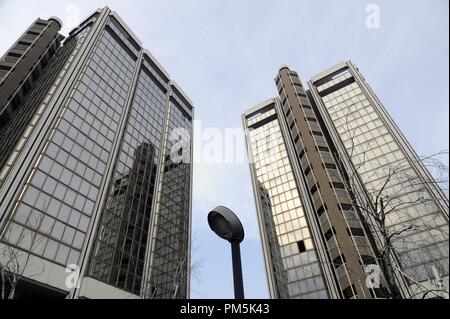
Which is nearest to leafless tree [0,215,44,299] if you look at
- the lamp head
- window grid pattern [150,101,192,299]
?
window grid pattern [150,101,192,299]

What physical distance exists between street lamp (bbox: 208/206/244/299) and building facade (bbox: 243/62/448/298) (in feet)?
101

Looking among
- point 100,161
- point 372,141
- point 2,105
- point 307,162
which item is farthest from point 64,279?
point 372,141

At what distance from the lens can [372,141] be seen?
162ft

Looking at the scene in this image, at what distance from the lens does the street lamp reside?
478 cm

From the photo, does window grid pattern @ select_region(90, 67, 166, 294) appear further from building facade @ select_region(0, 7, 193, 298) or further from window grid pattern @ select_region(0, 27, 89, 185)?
window grid pattern @ select_region(0, 27, 89, 185)

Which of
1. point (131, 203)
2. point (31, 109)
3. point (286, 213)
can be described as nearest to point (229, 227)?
point (131, 203)

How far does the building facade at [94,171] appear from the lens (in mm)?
27203

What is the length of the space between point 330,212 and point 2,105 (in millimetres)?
44016

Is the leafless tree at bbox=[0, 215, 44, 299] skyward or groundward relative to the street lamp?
skyward

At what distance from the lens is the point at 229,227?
4.96 metres

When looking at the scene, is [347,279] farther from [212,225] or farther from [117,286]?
[212,225]

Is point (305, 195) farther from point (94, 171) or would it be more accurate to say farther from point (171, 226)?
point (94, 171)

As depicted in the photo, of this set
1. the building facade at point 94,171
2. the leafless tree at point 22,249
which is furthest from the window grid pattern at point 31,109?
the leafless tree at point 22,249

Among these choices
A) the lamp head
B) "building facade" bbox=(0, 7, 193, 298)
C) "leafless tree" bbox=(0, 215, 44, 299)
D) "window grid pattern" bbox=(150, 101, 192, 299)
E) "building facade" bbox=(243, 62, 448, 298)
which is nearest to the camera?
the lamp head
